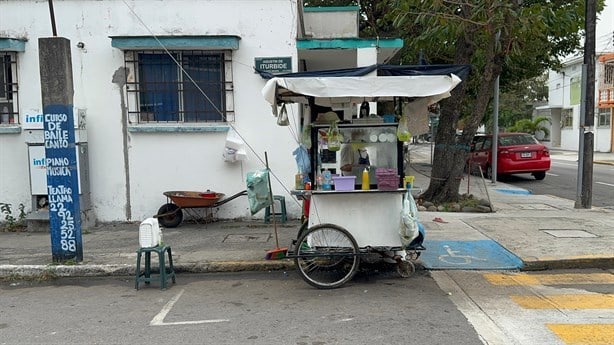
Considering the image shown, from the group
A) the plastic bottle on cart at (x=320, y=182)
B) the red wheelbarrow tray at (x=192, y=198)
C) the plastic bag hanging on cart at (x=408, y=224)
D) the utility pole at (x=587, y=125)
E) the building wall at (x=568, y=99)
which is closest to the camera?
the plastic bag hanging on cart at (x=408, y=224)

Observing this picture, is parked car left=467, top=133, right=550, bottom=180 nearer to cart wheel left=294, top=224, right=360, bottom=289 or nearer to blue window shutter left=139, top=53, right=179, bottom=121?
blue window shutter left=139, top=53, right=179, bottom=121

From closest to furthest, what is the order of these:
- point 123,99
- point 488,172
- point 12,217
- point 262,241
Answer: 1. point 262,241
2. point 123,99
3. point 12,217
4. point 488,172

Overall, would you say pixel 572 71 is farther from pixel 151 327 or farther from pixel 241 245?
pixel 151 327

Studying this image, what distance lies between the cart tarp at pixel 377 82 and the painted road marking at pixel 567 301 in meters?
2.44

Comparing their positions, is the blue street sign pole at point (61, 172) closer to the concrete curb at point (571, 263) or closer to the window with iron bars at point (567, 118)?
the concrete curb at point (571, 263)

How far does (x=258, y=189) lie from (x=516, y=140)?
1392cm

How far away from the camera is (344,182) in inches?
Answer: 241

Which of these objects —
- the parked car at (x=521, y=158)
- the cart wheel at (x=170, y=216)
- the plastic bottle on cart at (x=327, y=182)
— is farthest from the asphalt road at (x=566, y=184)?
the cart wheel at (x=170, y=216)

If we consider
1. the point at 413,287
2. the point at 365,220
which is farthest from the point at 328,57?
the point at 413,287

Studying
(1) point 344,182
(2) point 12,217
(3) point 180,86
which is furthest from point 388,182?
(2) point 12,217

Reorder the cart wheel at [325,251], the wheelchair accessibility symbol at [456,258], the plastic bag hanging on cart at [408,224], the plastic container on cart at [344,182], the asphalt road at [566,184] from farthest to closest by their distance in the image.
→ 1. the asphalt road at [566,184]
2. the wheelchair accessibility symbol at [456,258]
3. the plastic container on cart at [344,182]
4. the cart wheel at [325,251]
5. the plastic bag hanging on cart at [408,224]

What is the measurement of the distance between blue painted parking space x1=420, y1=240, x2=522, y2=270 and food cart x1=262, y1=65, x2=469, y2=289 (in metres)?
0.51

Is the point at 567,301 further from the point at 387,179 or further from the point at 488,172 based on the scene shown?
the point at 488,172

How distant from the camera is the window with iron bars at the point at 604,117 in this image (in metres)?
32.7
